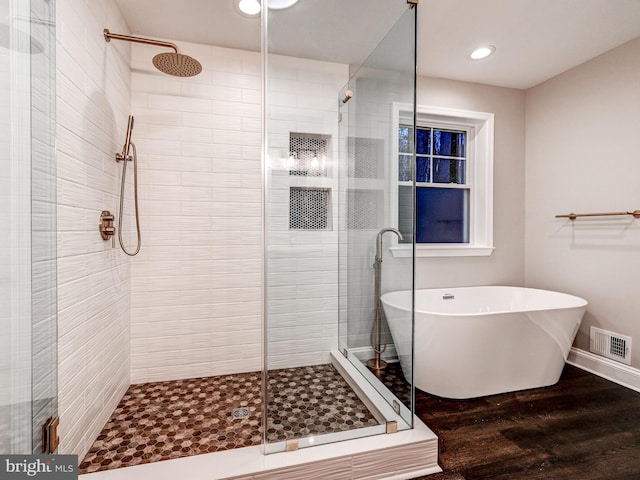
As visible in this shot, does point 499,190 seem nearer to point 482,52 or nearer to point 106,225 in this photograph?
point 482,52

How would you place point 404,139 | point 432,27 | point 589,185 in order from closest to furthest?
1. point 404,139
2. point 432,27
3. point 589,185

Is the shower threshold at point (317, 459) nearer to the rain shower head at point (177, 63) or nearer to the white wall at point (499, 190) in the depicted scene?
the white wall at point (499, 190)

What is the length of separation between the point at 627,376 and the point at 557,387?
52cm

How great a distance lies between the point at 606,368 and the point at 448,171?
6.55 feet

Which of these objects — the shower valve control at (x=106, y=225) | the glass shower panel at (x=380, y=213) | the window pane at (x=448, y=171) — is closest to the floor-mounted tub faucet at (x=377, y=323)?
the glass shower panel at (x=380, y=213)

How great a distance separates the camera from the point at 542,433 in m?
1.83

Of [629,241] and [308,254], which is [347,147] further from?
[629,241]

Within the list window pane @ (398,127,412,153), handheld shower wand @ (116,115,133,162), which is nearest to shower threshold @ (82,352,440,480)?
window pane @ (398,127,412,153)

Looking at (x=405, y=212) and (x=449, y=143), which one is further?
(x=449, y=143)

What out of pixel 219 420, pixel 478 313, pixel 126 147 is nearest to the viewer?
pixel 219 420

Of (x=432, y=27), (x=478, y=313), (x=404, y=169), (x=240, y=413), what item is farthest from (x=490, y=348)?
(x=432, y=27)

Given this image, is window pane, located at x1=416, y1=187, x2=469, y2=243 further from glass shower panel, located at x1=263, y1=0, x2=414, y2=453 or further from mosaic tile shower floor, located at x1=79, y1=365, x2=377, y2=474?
mosaic tile shower floor, located at x1=79, y1=365, x2=377, y2=474

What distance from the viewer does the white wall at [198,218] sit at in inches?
92.5

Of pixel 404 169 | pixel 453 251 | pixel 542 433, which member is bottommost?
pixel 542 433
